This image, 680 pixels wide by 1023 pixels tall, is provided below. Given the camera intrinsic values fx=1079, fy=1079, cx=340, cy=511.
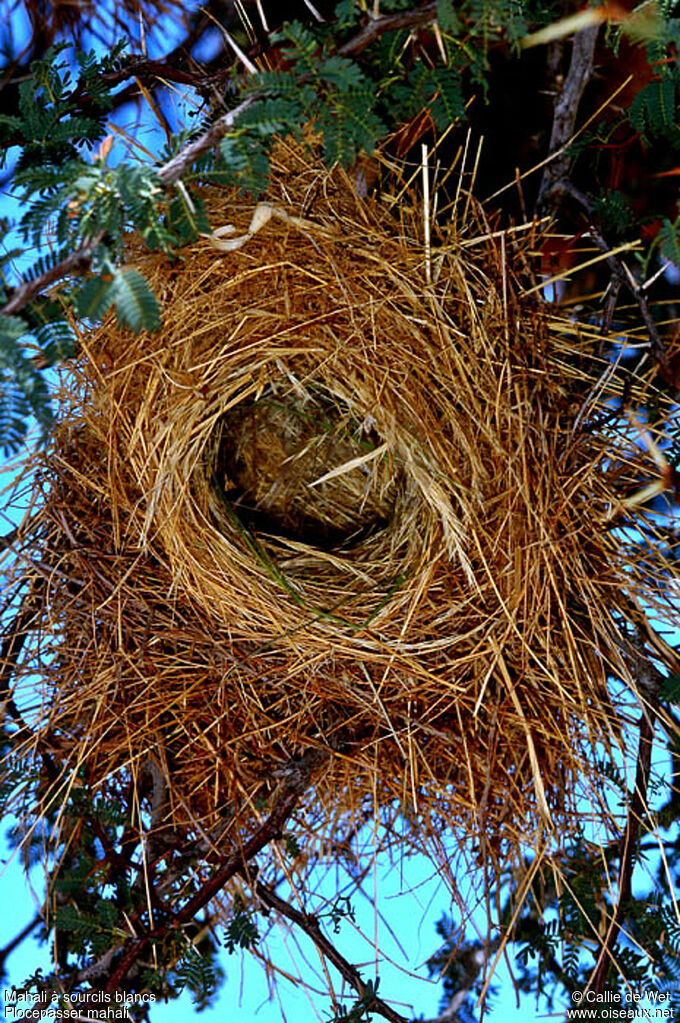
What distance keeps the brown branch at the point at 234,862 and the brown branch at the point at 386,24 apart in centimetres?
88

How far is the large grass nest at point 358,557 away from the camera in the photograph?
1307mm

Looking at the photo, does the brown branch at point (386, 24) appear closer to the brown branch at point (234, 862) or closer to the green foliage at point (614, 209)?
the green foliage at point (614, 209)

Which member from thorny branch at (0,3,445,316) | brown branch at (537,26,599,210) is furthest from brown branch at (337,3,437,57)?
brown branch at (537,26,599,210)

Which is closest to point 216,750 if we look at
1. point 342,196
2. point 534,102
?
point 342,196

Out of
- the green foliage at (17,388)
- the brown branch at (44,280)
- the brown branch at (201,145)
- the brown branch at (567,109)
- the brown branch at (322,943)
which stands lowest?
the brown branch at (322,943)

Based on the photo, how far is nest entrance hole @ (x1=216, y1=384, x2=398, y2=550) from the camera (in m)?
1.63

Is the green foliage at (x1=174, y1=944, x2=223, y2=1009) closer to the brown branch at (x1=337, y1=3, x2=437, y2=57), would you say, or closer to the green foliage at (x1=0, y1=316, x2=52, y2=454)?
the green foliage at (x1=0, y1=316, x2=52, y2=454)

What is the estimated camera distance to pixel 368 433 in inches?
63.2

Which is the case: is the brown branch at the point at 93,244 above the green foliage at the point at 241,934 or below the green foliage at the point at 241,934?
above

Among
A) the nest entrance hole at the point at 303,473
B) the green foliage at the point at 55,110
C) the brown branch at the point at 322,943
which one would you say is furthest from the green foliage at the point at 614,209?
the brown branch at the point at 322,943

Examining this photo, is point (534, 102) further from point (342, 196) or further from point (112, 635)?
point (112, 635)

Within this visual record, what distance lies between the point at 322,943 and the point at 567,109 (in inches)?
43.9

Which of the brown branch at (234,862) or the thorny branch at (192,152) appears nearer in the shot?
the thorny branch at (192,152)

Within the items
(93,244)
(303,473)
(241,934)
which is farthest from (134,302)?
(241,934)
